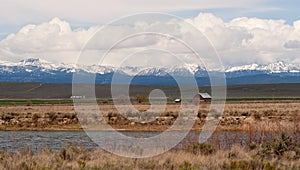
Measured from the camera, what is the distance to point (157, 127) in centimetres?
3888

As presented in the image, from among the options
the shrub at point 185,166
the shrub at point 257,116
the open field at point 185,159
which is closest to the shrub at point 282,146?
the open field at point 185,159

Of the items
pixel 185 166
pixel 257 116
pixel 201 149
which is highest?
pixel 257 116

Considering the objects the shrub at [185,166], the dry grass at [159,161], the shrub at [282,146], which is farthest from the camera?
the shrub at [282,146]

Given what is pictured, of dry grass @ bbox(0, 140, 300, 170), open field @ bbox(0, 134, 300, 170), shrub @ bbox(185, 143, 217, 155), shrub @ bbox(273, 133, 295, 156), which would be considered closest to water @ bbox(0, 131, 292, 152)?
shrub @ bbox(185, 143, 217, 155)

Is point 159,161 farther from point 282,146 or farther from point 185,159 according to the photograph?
point 282,146

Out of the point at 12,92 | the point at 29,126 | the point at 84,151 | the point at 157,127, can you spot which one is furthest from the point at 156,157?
the point at 12,92

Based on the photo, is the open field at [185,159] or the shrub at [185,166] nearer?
the shrub at [185,166]

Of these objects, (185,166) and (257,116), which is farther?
(257,116)

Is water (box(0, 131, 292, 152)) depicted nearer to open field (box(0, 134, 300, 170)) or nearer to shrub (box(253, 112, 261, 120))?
open field (box(0, 134, 300, 170))

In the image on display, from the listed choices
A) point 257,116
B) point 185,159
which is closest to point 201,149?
point 185,159

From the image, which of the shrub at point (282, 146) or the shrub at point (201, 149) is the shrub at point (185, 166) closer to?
the shrub at point (201, 149)

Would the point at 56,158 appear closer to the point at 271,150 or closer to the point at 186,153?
the point at 186,153

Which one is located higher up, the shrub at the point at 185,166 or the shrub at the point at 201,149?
the shrub at the point at 201,149

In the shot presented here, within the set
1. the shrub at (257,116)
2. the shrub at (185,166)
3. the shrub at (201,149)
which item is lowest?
the shrub at (185,166)
